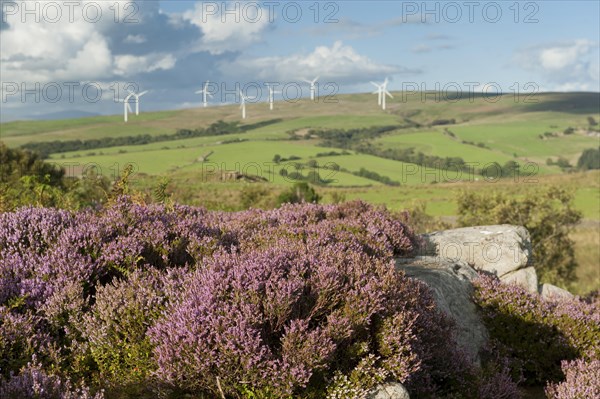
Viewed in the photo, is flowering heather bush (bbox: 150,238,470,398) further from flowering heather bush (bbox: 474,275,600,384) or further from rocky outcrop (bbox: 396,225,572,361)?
flowering heather bush (bbox: 474,275,600,384)

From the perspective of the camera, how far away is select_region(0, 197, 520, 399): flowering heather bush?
4973 millimetres

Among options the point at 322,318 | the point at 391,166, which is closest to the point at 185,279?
the point at 322,318

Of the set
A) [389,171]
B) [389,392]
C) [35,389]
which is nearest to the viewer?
[35,389]

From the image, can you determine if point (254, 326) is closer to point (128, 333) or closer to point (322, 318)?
point (322, 318)

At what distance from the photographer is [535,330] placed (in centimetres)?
933

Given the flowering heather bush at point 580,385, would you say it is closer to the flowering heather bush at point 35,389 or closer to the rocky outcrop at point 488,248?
the rocky outcrop at point 488,248

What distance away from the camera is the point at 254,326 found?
5.11m

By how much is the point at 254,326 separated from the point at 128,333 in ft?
4.69

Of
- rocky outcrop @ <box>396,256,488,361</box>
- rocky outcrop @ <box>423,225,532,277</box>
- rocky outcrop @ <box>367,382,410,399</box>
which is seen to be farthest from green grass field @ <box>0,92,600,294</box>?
rocky outcrop @ <box>367,382,410,399</box>

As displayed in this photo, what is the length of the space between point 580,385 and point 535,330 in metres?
1.96

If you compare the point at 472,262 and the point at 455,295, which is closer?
the point at 455,295

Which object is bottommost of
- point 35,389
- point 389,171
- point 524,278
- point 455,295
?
point 389,171

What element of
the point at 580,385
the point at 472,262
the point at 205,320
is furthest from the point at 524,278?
the point at 205,320

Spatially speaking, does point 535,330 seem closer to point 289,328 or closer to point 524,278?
point 524,278
